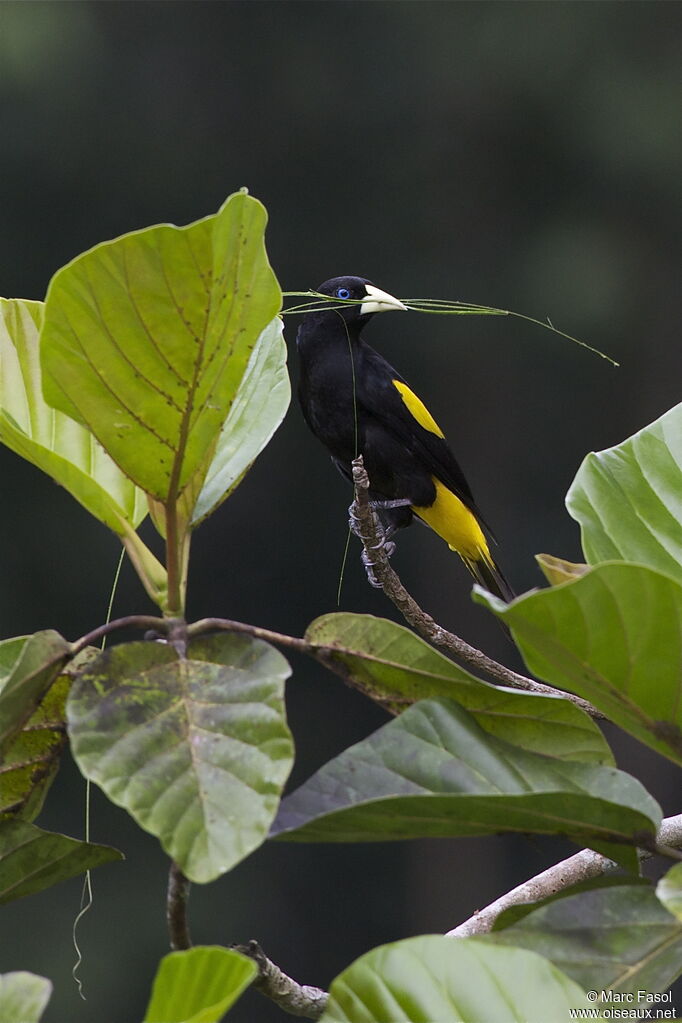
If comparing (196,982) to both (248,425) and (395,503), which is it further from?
(395,503)

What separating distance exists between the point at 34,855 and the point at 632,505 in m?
0.36

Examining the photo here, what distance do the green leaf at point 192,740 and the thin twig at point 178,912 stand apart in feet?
0.21

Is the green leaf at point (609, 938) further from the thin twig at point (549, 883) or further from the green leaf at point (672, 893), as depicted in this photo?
the thin twig at point (549, 883)

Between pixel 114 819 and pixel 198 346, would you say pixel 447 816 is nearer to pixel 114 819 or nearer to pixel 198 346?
pixel 198 346

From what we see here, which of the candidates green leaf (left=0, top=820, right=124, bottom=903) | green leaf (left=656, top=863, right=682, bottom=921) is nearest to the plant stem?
green leaf (left=0, top=820, right=124, bottom=903)

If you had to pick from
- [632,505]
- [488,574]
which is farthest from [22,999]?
[488,574]

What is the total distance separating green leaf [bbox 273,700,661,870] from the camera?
47 cm

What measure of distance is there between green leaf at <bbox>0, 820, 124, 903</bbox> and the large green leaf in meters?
0.18

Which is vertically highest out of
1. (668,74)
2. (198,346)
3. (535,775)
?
(668,74)

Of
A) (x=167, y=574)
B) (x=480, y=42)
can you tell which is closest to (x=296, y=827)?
(x=167, y=574)

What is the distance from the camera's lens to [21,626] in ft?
15.9

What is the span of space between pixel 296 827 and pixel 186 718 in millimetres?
72

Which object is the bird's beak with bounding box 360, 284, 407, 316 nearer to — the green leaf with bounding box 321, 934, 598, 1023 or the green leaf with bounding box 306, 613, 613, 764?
the green leaf with bounding box 306, 613, 613, 764

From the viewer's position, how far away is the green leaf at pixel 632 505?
26.5 inches
